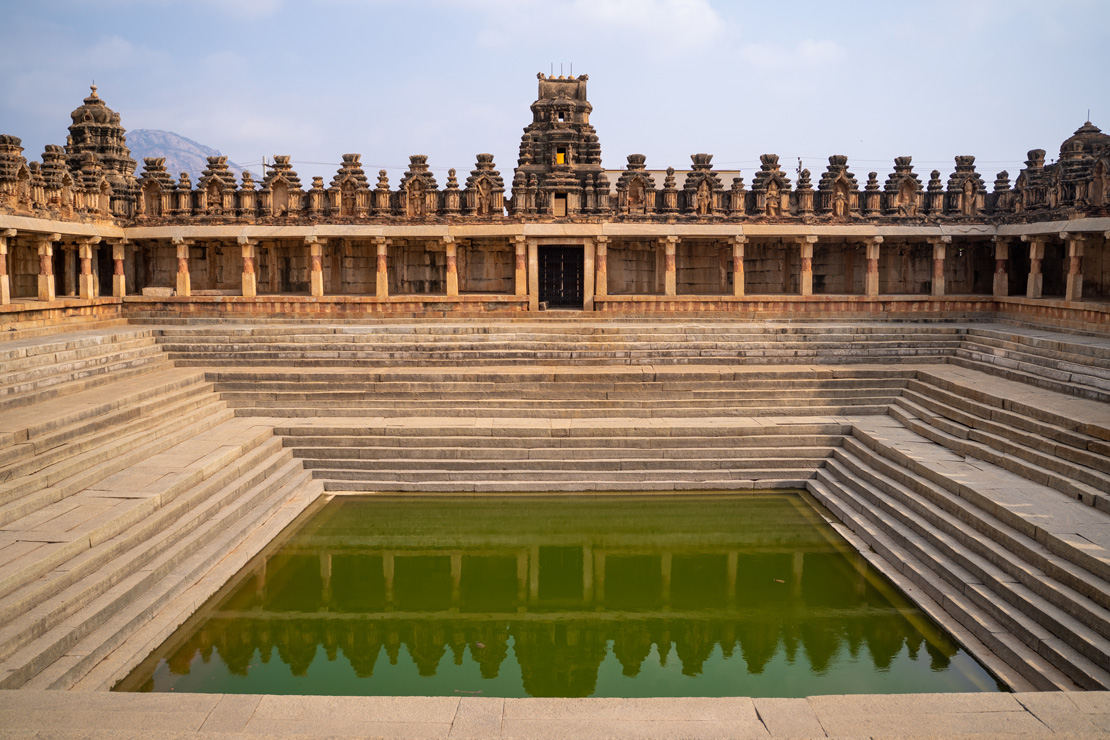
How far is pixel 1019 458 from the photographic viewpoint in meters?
10.8

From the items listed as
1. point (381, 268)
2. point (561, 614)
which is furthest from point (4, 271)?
point (561, 614)

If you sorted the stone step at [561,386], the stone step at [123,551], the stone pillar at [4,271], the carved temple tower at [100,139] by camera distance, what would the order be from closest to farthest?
the stone step at [123,551]
the stone step at [561,386]
the stone pillar at [4,271]
the carved temple tower at [100,139]

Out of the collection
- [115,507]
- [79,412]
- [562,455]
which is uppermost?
[79,412]

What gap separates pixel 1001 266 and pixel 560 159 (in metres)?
11.8

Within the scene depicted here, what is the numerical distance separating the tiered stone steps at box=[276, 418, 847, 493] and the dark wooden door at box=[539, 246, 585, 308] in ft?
30.4

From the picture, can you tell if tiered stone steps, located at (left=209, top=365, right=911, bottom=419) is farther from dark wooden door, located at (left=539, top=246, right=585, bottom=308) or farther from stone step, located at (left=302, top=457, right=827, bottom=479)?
dark wooden door, located at (left=539, top=246, right=585, bottom=308)

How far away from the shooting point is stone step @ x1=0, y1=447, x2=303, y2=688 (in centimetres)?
659

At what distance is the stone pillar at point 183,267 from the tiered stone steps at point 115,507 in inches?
294

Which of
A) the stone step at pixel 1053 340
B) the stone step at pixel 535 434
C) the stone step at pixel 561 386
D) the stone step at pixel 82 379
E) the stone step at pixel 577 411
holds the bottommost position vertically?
the stone step at pixel 535 434

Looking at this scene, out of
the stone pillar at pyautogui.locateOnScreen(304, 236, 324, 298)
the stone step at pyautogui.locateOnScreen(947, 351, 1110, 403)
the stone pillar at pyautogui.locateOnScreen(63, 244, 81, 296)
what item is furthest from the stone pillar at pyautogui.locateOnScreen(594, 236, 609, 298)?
the stone pillar at pyautogui.locateOnScreen(63, 244, 81, 296)

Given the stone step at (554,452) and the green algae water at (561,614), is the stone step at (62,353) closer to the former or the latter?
the stone step at (554,452)

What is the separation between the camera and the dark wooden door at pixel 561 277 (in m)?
22.1

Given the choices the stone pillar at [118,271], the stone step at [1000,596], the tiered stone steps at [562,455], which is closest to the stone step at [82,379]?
the tiered stone steps at [562,455]

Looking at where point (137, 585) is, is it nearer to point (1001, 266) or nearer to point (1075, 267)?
point (1075, 267)
